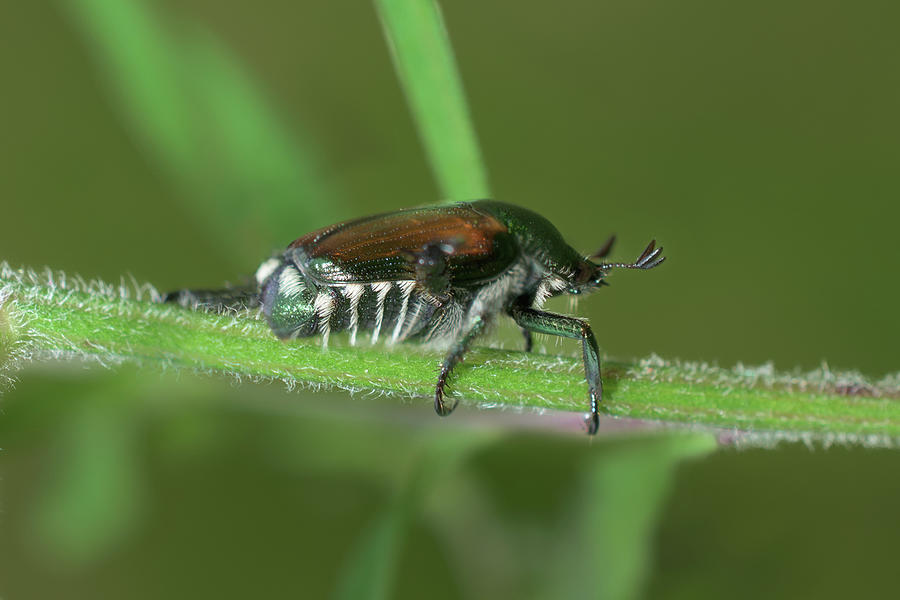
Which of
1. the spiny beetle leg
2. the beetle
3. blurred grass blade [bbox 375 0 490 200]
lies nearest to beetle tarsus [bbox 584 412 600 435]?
the beetle

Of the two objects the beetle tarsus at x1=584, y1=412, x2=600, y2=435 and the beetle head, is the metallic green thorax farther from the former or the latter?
the beetle tarsus at x1=584, y1=412, x2=600, y2=435

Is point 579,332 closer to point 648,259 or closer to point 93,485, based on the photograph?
point 648,259

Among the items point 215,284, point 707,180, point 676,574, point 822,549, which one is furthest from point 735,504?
point 215,284

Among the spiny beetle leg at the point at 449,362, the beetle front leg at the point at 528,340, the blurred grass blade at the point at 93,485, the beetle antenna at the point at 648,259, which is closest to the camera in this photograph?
the spiny beetle leg at the point at 449,362

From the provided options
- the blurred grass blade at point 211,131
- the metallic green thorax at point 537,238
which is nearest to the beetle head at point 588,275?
the metallic green thorax at point 537,238

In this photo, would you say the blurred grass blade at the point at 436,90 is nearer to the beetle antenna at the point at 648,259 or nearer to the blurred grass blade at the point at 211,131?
the beetle antenna at the point at 648,259

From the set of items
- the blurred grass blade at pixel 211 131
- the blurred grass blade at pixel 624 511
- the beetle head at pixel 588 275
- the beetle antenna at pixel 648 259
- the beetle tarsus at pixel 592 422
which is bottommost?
the blurred grass blade at pixel 624 511
